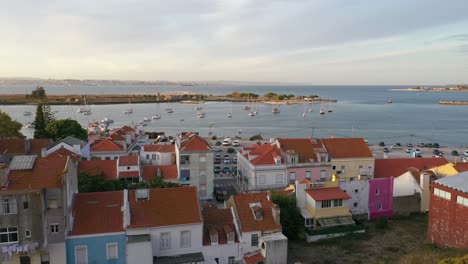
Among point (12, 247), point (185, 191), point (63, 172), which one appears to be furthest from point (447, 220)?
point (12, 247)

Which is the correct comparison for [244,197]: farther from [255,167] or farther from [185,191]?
[255,167]

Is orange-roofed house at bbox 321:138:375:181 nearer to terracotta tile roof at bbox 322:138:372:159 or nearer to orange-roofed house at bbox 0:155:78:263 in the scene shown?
terracotta tile roof at bbox 322:138:372:159

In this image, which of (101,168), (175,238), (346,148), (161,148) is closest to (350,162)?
(346,148)

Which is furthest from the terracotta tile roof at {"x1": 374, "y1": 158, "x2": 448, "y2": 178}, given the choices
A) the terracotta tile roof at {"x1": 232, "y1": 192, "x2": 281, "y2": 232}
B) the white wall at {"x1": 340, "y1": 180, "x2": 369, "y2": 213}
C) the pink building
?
the terracotta tile roof at {"x1": 232, "y1": 192, "x2": 281, "y2": 232}

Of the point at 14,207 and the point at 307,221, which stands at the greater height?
the point at 14,207

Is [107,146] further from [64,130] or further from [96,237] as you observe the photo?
[96,237]

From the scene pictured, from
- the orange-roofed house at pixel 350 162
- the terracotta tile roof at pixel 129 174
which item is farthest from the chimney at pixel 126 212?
the orange-roofed house at pixel 350 162
